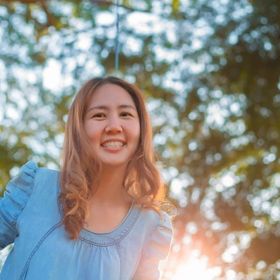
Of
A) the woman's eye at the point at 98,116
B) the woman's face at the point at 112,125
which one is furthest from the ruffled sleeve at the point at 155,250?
the woman's eye at the point at 98,116

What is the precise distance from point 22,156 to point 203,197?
320cm

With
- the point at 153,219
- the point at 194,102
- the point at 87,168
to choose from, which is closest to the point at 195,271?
the point at 194,102

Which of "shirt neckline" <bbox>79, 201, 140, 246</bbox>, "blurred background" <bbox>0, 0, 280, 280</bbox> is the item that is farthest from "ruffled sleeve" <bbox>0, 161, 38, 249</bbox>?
"blurred background" <bbox>0, 0, 280, 280</bbox>

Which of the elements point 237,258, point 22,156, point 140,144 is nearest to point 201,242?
point 237,258

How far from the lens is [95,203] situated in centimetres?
162

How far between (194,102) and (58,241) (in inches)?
250

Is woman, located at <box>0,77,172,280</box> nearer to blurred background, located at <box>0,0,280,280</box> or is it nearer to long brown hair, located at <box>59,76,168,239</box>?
long brown hair, located at <box>59,76,168,239</box>

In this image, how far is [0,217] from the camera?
156 cm

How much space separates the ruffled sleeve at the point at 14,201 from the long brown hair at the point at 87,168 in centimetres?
7

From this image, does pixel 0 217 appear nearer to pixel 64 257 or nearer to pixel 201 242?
pixel 64 257

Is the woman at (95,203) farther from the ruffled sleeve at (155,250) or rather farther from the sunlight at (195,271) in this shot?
the sunlight at (195,271)

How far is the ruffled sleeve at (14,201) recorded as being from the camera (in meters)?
1.56

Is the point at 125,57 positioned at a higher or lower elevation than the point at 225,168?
higher

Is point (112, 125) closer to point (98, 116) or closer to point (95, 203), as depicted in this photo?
point (98, 116)
